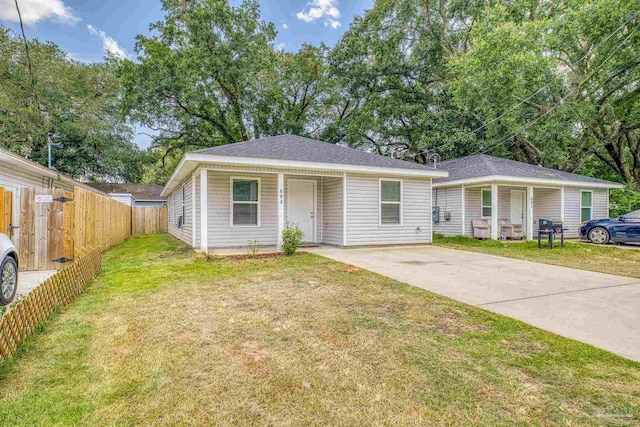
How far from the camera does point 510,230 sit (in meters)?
13.4

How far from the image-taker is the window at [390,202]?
1087 cm

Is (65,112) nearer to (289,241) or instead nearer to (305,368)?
(289,241)

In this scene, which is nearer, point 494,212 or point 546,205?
point 494,212

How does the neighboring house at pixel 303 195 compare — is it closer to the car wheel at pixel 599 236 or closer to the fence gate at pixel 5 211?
the fence gate at pixel 5 211

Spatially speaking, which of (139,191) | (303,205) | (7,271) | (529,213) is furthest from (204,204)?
(139,191)

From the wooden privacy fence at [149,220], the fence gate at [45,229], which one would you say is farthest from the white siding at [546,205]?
the wooden privacy fence at [149,220]

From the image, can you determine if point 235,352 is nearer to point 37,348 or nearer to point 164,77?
point 37,348

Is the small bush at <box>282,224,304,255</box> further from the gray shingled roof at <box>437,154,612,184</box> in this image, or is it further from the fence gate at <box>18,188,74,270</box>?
the gray shingled roof at <box>437,154,612,184</box>

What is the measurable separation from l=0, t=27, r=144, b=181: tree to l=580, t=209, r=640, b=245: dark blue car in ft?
82.5

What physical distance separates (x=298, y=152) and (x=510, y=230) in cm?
936

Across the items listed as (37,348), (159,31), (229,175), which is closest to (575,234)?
(229,175)

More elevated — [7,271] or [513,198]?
[513,198]

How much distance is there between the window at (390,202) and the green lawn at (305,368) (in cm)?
653

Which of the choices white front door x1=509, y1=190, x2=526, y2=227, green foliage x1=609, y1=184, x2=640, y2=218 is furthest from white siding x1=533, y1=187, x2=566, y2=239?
green foliage x1=609, y1=184, x2=640, y2=218
